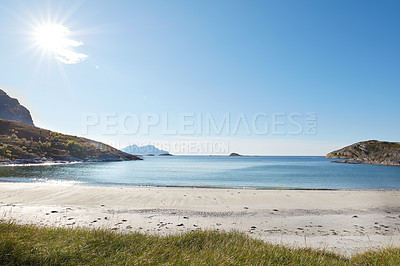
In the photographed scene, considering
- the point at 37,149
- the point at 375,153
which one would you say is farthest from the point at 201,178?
the point at 375,153

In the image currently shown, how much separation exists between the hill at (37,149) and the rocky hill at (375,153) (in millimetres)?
161013

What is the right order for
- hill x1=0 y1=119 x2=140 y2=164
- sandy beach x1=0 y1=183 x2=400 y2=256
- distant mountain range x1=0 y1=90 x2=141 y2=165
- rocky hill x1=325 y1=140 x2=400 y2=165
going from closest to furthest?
1. sandy beach x1=0 y1=183 x2=400 y2=256
2. distant mountain range x1=0 y1=90 x2=141 y2=165
3. hill x1=0 y1=119 x2=140 y2=164
4. rocky hill x1=325 y1=140 x2=400 y2=165

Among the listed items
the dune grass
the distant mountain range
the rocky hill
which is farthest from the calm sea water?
the rocky hill

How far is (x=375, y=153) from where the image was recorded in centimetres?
14712

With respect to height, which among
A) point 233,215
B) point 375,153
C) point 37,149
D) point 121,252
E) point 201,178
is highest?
point 37,149

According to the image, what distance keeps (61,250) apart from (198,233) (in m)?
4.86

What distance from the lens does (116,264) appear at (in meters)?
5.16

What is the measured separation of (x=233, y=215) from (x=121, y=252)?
11.5m

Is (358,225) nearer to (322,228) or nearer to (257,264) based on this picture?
(322,228)

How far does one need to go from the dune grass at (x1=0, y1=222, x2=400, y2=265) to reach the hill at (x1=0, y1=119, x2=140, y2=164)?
276 feet

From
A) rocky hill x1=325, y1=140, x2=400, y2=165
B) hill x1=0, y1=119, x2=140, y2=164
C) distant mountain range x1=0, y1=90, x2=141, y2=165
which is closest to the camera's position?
distant mountain range x1=0, y1=90, x2=141, y2=165

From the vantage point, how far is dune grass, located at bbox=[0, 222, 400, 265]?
5.10m

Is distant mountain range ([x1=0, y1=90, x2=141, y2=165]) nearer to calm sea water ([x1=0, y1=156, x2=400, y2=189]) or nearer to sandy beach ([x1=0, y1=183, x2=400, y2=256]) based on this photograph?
calm sea water ([x1=0, y1=156, x2=400, y2=189])

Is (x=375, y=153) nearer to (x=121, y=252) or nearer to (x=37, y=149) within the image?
(x=121, y=252)
